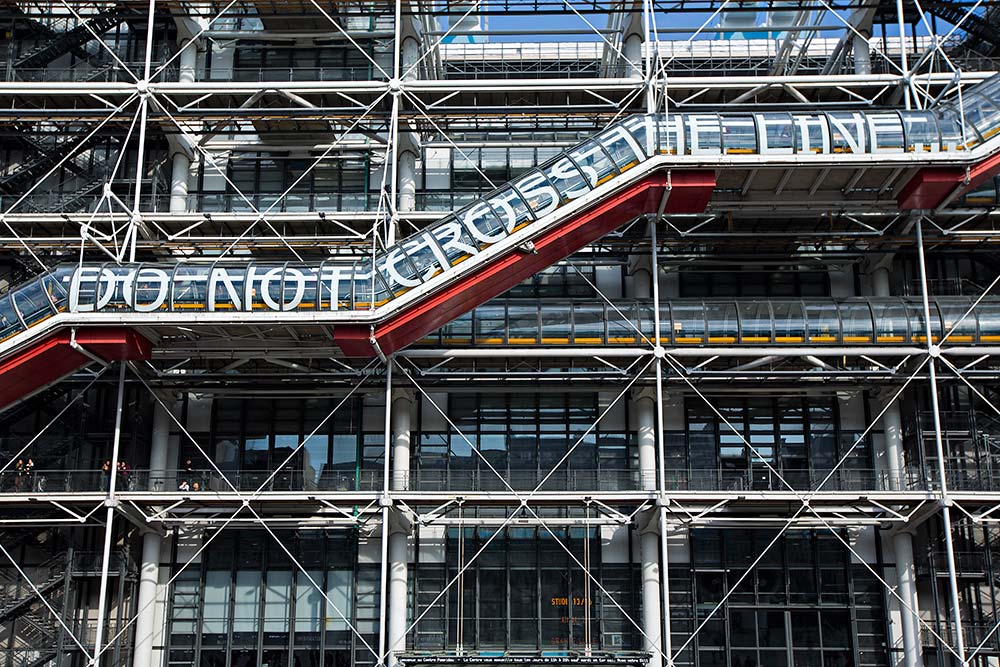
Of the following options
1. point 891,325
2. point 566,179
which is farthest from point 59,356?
point 891,325

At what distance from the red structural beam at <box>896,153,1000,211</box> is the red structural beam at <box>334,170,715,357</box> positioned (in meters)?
3.79

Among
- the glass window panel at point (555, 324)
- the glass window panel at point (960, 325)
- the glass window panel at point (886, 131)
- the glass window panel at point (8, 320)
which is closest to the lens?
the glass window panel at point (8, 320)

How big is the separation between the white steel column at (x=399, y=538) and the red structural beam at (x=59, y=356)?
5.13 metres

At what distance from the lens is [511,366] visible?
25406 mm

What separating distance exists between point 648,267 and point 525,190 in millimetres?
4398

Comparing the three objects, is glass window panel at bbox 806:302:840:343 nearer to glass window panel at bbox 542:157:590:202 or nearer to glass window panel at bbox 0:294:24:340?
glass window panel at bbox 542:157:590:202

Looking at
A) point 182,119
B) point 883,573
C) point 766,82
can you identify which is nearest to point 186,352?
point 182,119

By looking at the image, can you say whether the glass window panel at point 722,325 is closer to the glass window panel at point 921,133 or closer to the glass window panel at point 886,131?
the glass window panel at point 886,131

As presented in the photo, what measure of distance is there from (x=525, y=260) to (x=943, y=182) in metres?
7.87

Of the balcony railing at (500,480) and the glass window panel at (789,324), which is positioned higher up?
the glass window panel at (789,324)

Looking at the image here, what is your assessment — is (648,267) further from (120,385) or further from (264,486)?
(120,385)

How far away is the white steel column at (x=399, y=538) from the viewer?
2431 centimetres

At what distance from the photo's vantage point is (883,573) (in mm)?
25281

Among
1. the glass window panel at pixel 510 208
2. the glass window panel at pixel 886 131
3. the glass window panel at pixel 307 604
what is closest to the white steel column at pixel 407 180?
the glass window panel at pixel 510 208
